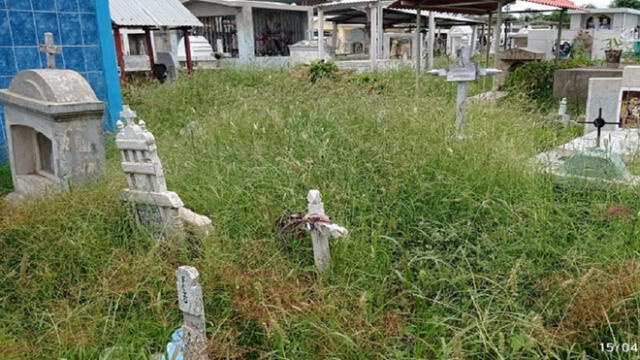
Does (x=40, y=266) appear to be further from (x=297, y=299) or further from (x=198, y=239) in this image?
(x=297, y=299)

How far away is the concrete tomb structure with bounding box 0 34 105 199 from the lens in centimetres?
361

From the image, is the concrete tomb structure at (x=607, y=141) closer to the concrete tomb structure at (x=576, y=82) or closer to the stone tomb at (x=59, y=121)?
the concrete tomb structure at (x=576, y=82)

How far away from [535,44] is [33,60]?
15.3m

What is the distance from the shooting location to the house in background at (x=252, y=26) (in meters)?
14.9

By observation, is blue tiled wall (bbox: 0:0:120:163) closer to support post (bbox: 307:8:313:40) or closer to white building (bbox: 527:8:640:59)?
support post (bbox: 307:8:313:40)

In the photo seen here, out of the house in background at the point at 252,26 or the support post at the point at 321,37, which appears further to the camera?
the house in background at the point at 252,26

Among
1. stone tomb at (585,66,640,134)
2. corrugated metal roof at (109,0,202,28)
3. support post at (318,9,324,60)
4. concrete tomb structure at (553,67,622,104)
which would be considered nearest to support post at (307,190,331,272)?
stone tomb at (585,66,640,134)

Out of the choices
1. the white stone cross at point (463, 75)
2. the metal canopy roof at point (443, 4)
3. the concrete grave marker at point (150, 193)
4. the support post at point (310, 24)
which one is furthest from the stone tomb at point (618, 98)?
the support post at point (310, 24)

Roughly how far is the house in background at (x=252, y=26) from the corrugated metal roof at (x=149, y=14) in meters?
4.71

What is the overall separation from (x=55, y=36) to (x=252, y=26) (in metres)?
10.0

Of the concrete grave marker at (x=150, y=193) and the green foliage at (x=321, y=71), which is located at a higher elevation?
the green foliage at (x=321, y=71)

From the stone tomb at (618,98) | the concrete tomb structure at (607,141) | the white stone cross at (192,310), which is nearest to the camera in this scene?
the white stone cross at (192,310)

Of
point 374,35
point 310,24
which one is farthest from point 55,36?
point 310,24

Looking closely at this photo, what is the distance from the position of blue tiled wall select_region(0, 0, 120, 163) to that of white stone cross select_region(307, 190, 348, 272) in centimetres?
431
